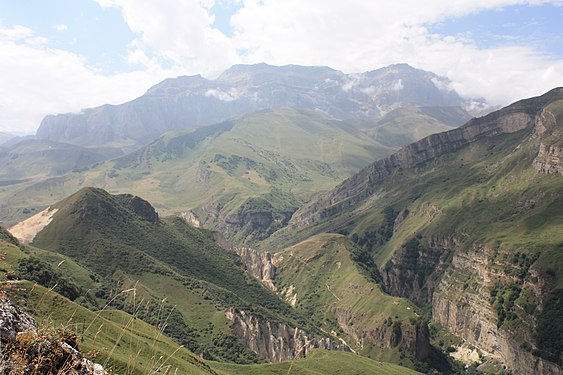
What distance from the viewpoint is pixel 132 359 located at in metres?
12.0

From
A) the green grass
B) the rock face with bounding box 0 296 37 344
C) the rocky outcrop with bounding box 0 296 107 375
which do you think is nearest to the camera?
the rocky outcrop with bounding box 0 296 107 375

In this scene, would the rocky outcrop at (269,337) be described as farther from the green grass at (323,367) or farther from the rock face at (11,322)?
the rock face at (11,322)

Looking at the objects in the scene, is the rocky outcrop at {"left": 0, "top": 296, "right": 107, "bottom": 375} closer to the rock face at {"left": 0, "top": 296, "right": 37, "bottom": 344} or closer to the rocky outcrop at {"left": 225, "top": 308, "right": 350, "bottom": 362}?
the rock face at {"left": 0, "top": 296, "right": 37, "bottom": 344}

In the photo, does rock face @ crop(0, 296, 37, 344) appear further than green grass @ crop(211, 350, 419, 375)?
No

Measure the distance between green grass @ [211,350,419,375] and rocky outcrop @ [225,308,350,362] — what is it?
17.8 meters

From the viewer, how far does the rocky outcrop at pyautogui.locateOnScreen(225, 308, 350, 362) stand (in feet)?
547

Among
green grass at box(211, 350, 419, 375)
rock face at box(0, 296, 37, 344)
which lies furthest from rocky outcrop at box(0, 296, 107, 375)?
green grass at box(211, 350, 419, 375)

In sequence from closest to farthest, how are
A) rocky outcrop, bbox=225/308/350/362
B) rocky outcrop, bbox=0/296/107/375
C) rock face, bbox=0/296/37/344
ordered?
rocky outcrop, bbox=0/296/107/375
rock face, bbox=0/296/37/344
rocky outcrop, bbox=225/308/350/362

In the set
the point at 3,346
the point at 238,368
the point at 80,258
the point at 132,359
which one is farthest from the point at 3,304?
the point at 80,258

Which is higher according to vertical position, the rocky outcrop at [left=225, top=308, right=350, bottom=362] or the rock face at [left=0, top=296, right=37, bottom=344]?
the rock face at [left=0, top=296, right=37, bottom=344]

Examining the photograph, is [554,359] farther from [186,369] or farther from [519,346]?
[186,369]

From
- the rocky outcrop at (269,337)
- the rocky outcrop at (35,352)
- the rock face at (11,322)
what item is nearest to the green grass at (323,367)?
the rocky outcrop at (269,337)

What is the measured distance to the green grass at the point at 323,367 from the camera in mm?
116125

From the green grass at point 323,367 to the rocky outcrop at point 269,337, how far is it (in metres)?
17.8
